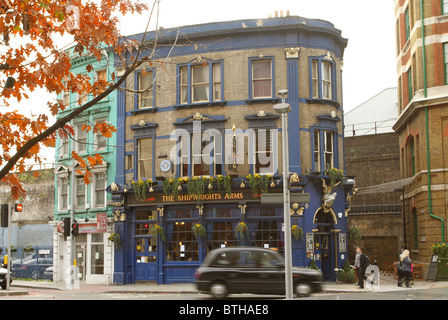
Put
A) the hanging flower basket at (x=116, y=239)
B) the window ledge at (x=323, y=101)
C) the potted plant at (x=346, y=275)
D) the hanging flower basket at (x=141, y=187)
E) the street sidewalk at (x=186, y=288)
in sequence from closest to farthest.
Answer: the street sidewalk at (x=186, y=288) → the potted plant at (x=346, y=275) → the window ledge at (x=323, y=101) → the hanging flower basket at (x=141, y=187) → the hanging flower basket at (x=116, y=239)

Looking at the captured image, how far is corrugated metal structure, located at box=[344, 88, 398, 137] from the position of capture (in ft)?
171

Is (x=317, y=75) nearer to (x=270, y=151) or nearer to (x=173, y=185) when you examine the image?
(x=270, y=151)

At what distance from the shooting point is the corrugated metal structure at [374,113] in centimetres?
5212

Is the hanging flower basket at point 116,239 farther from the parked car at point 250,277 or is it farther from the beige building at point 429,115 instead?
the beige building at point 429,115

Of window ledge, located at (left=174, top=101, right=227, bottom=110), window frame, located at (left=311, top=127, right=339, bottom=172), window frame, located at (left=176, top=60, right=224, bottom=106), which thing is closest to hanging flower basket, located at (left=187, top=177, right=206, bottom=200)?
window ledge, located at (left=174, top=101, right=227, bottom=110)

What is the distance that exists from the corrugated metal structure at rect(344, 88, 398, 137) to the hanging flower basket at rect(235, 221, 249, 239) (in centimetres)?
2532

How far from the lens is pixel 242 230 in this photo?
28656 millimetres

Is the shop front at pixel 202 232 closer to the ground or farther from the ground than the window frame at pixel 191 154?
closer to the ground

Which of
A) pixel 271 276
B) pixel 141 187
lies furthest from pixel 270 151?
pixel 271 276

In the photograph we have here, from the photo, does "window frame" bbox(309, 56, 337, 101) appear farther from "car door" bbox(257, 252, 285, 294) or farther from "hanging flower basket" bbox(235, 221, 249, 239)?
"car door" bbox(257, 252, 285, 294)

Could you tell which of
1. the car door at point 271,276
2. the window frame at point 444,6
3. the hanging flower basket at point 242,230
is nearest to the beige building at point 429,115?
the window frame at point 444,6

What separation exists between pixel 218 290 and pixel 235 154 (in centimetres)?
1044

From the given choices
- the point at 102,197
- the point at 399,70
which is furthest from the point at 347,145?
the point at 102,197

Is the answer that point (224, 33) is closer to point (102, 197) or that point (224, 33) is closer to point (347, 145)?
point (102, 197)
